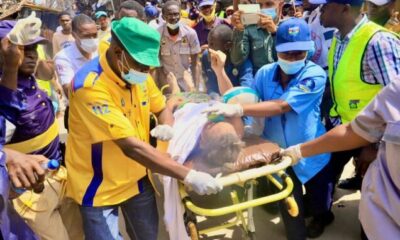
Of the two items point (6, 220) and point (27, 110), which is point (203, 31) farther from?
point (6, 220)

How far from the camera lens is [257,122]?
2693 mm

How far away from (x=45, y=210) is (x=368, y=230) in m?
1.65

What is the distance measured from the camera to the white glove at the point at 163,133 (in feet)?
6.98

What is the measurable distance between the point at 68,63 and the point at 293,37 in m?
2.30

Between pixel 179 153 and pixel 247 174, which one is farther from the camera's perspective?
pixel 179 153

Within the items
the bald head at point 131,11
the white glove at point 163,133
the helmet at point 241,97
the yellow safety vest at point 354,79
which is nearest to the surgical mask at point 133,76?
the white glove at point 163,133

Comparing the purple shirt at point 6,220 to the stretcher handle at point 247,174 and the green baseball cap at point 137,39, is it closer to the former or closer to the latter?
the green baseball cap at point 137,39

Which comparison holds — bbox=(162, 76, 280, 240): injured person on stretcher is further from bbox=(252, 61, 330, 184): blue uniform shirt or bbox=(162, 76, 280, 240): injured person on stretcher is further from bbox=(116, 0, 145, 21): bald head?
bbox=(116, 0, 145, 21): bald head

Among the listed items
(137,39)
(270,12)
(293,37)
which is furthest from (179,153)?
(270,12)

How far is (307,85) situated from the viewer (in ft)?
8.14

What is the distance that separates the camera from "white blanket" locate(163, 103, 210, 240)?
84.4 inches

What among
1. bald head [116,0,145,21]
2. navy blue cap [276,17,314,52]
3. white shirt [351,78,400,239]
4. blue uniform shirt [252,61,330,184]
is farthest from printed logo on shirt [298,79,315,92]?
bald head [116,0,145,21]

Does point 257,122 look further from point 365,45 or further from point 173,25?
point 173,25

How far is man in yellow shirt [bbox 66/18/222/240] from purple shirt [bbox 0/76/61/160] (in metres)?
0.30
